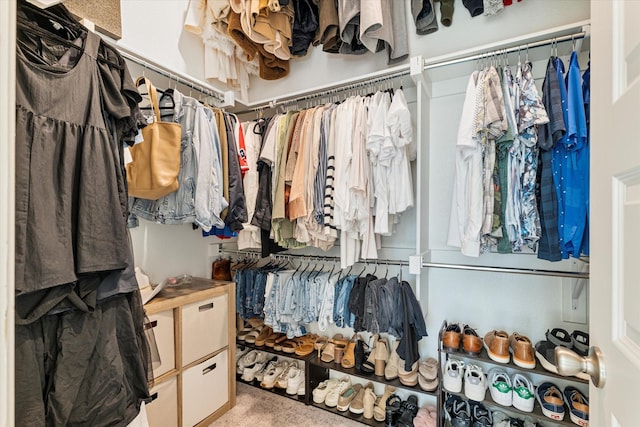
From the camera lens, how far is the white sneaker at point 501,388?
1362 mm

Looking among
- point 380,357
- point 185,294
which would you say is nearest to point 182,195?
→ point 185,294

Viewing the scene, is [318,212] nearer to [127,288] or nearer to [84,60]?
[127,288]

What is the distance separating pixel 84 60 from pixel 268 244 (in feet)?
4.20

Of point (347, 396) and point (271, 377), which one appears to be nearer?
point (347, 396)

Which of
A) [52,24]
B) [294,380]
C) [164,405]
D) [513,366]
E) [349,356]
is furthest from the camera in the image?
[294,380]

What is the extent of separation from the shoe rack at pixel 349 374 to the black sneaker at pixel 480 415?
8.0 inches

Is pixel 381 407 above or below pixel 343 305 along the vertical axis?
below

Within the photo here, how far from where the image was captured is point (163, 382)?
146cm

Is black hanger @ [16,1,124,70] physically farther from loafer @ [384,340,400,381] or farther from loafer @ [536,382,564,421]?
loafer @ [536,382,564,421]

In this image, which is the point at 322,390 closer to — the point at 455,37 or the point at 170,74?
the point at 170,74

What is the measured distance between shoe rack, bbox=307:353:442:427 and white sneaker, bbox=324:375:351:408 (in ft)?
0.11
